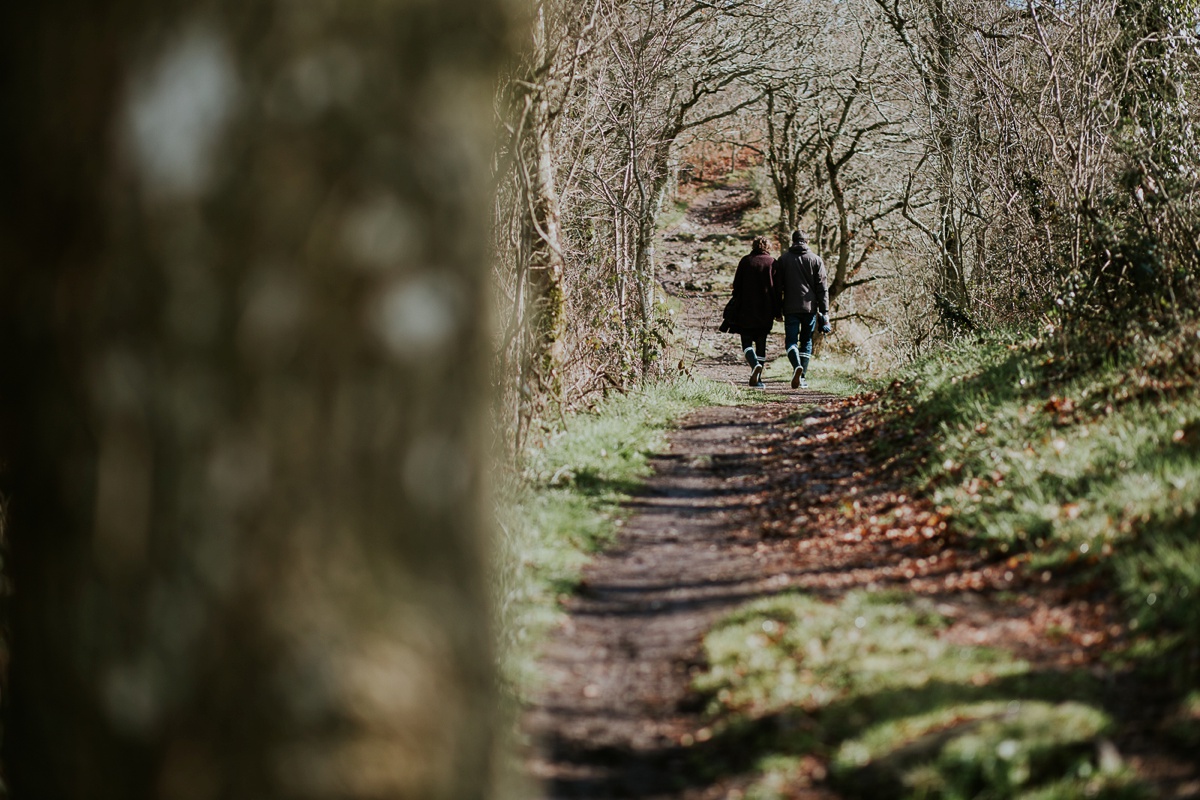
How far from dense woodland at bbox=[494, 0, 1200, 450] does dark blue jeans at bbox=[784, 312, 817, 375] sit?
5.79ft

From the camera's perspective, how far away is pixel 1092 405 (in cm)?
707

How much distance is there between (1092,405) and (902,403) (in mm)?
2819

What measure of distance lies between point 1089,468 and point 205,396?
5.54 meters

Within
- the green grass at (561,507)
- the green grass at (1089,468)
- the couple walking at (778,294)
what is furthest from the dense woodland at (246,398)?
the couple walking at (778,294)

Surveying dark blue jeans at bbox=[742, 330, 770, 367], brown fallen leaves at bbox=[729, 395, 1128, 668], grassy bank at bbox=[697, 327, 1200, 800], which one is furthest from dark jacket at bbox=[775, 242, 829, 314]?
grassy bank at bbox=[697, 327, 1200, 800]

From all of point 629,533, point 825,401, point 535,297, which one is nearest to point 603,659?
point 629,533

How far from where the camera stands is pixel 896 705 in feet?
12.4

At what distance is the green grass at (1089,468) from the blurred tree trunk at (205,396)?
3.21 metres

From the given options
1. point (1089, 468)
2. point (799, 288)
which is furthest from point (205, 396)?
point (799, 288)

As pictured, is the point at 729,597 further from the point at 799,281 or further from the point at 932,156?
→ the point at 932,156

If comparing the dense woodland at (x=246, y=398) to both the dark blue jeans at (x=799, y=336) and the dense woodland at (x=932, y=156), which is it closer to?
the dense woodland at (x=932, y=156)

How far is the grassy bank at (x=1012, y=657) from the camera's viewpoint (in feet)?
10.8

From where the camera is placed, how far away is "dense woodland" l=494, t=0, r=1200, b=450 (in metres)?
7.92

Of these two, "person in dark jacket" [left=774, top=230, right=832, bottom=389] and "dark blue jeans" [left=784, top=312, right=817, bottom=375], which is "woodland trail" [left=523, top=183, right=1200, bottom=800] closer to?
"person in dark jacket" [left=774, top=230, right=832, bottom=389]
